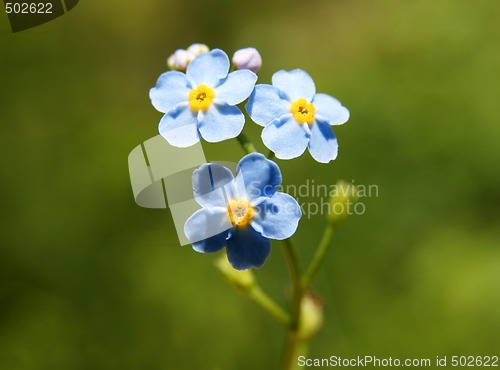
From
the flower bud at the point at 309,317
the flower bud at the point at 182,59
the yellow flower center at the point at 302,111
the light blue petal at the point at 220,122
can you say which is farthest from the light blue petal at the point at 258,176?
the flower bud at the point at 309,317

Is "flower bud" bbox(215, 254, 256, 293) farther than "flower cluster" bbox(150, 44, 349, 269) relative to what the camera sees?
Yes

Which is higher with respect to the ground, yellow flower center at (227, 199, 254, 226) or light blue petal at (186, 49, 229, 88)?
light blue petal at (186, 49, 229, 88)

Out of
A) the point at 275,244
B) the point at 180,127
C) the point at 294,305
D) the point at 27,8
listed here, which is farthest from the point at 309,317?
the point at 27,8

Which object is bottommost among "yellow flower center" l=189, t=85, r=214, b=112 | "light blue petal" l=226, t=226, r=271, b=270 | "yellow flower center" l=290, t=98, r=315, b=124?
"light blue petal" l=226, t=226, r=271, b=270

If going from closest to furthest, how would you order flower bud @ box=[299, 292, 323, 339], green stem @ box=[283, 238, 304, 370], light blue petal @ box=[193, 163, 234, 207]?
light blue petal @ box=[193, 163, 234, 207] → green stem @ box=[283, 238, 304, 370] → flower bud @ box=[299, 292, 323, 339]

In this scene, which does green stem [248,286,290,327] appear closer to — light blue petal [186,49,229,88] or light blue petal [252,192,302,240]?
light blue petal [252,192,302,240]

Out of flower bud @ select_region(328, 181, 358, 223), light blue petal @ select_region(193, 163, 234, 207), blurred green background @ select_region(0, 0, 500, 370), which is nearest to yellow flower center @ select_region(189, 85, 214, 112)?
light blue petal @ select_region(193, 163, 234, 207)

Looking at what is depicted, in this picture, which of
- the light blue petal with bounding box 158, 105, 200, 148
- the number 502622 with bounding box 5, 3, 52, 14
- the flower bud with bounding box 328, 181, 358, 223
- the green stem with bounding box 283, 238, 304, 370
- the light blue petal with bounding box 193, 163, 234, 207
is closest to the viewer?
the light blue petal with bounding box 193, 163, 234, 207
